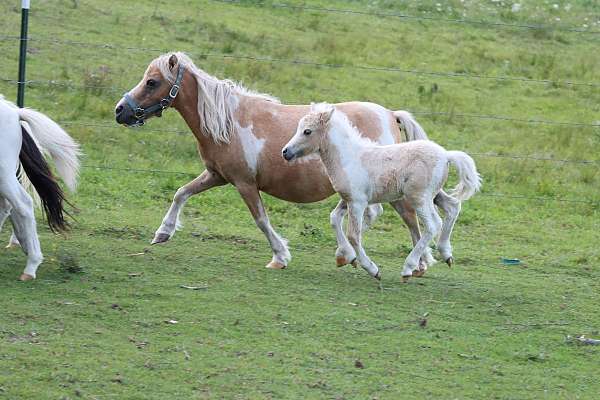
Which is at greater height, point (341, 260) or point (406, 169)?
point (406, 169)

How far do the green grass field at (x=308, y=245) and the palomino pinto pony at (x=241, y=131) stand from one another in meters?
0.63

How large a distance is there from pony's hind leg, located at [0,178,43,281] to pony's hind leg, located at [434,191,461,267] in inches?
127

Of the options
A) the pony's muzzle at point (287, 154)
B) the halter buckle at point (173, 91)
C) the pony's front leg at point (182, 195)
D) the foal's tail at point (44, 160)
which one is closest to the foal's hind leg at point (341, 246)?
the pony's muzzle at point (287, 154)

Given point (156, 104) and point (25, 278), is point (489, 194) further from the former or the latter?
point (25, 278)

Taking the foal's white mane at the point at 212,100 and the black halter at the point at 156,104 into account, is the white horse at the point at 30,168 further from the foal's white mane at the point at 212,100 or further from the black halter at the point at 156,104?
the foal's white mane at the point at 212,100

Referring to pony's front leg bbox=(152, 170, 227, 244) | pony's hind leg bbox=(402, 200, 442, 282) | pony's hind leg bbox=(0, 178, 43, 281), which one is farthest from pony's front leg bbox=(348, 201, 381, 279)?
pony's hind leg bbox=(0, 178, 43, 281)

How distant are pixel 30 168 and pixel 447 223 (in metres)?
3.38

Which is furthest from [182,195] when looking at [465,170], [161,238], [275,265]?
[465,170]

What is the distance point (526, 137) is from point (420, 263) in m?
6.28

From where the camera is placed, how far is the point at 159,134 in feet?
43.1

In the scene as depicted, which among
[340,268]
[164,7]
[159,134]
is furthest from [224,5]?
[340,268]

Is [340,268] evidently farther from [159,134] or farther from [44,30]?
[44,30]

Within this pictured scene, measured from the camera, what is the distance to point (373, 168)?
802 cm

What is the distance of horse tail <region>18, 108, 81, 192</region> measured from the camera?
7816 mm
